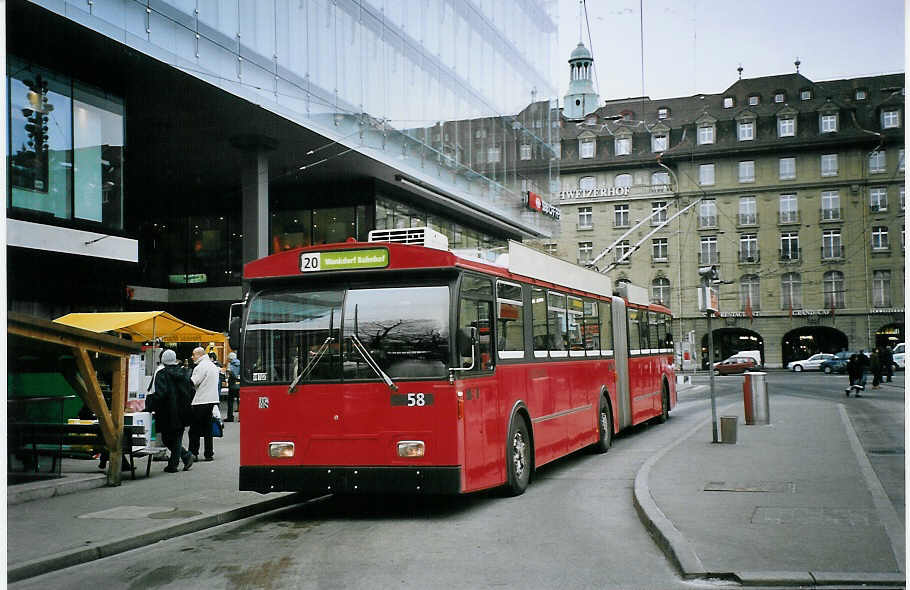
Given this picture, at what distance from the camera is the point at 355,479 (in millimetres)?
9867

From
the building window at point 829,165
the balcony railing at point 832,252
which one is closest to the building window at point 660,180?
the balcony railing at point 832,252

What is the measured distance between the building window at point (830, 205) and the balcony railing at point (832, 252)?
0.79 m

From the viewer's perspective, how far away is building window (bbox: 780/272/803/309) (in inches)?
1146

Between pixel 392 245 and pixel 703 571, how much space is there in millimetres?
4729

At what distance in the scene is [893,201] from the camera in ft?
39.8

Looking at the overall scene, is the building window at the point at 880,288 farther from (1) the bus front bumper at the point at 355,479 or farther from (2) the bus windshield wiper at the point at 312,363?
(2) the bus windshield wiper at the point at 312,363

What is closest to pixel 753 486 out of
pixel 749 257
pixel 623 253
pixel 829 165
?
pixel 829 165

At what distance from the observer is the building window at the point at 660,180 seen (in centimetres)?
5450

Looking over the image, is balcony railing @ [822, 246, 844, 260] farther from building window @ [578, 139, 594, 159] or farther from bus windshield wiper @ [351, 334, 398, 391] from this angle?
building window @ [578, 139, 594, 159]

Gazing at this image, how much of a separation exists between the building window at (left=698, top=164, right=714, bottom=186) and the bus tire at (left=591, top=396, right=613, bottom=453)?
74.7ft

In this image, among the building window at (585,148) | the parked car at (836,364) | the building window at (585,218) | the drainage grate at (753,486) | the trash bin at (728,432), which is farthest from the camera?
the building window at (585,218)

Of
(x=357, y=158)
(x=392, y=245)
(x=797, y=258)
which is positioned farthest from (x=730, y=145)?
(x=392, y=245)

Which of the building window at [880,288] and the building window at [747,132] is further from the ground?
the building window at [747,132]

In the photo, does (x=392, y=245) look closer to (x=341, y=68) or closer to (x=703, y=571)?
(x=703, y=571)
